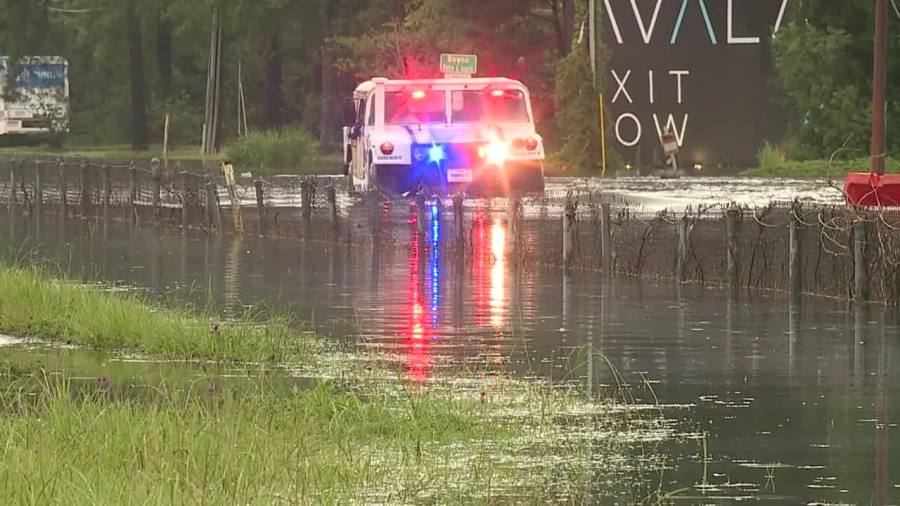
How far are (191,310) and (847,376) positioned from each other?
6674mm

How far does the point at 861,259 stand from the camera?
20172mm

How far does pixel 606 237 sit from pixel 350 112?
15498mm

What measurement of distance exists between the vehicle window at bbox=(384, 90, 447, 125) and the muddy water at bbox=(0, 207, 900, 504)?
718cm

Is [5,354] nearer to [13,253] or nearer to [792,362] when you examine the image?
[792,362]

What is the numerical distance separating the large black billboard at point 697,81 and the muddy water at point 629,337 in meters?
29.7

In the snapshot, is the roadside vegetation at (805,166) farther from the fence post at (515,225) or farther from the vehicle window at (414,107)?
the fence post at (515,225)

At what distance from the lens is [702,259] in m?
24.5

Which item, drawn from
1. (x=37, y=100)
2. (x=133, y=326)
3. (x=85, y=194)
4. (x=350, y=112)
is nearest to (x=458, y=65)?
(x=350, y=112)

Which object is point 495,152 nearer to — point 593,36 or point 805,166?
point 805,166

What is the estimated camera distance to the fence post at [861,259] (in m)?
20.0

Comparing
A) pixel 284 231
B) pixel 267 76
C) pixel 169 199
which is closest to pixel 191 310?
pixel 284 231

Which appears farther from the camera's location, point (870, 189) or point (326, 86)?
Answer: point (326, 86)

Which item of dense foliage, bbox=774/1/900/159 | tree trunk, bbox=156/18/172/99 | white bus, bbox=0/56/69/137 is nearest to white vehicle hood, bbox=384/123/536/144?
dense foliage, bbox=774/1/900/159

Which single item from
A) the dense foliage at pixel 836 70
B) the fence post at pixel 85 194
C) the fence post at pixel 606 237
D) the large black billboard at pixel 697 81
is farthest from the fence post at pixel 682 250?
the large black billboard at pixel 697 81
